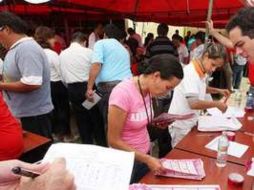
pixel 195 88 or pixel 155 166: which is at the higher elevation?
pixel 195 88

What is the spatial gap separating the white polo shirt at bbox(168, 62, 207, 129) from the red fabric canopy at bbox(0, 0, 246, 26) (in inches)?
114

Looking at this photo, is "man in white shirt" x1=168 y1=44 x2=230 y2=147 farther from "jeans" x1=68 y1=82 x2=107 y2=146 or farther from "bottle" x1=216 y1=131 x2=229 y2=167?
"jeans" x1=68 y1=82 x2=107 y2=146

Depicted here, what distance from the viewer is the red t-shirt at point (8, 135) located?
175 centimetres

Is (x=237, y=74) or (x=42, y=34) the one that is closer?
(x=42, y=34)

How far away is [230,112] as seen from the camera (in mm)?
2523

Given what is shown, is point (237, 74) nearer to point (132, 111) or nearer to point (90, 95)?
point (90, 95)

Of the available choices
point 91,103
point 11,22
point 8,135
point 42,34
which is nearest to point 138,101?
point 8,135

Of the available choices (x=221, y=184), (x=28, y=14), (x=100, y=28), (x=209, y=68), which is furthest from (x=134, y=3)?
(x=221, y=184)

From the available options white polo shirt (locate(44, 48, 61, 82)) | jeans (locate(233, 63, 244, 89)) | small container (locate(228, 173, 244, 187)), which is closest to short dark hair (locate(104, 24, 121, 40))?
white polo shirt (locate(44, 48, 61, 82))

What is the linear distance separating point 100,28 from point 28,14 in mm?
1562

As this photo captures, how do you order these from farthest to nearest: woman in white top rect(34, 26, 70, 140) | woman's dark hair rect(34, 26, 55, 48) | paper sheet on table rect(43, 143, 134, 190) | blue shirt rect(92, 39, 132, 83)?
woman in white top rect(34, 26, 70, 140), woman's dark hair rect(34, 26, 55, 48), blue shirt rect(92, 39, 132, 83), paper sheet on table rect(43, 143, 134, 190)

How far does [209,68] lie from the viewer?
225 centimetres

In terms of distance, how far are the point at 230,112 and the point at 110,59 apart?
1.26 m

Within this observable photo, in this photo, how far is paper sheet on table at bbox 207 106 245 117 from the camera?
8.05 feet
